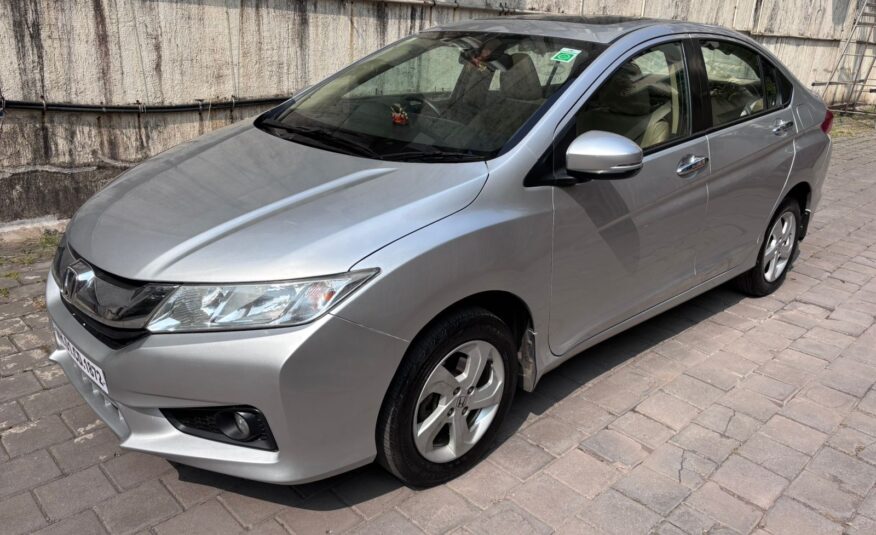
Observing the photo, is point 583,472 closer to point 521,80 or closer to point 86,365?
point 521,80

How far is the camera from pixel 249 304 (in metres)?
2.29

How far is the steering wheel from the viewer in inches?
130

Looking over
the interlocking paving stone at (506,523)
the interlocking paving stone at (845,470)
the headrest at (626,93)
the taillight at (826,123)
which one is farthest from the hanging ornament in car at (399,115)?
A: the taillight at (826,123)

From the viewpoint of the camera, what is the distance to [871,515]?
2.82 meters

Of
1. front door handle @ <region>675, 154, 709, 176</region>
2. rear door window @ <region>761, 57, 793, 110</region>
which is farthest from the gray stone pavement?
rear door window @ <region>761, 57, 793, 110</region>

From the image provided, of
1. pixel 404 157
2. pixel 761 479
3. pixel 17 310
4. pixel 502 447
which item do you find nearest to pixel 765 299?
pixel 761 479

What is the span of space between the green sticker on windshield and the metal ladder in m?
12.6

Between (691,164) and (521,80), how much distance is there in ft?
3.31

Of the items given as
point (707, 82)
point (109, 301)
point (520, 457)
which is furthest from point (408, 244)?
point (707, 82)

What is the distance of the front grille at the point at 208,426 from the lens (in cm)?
236

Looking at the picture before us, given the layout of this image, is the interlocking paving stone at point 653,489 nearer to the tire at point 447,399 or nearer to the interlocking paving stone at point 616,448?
the interlocking paving stone at point 616,448

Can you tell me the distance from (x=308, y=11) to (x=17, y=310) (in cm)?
324

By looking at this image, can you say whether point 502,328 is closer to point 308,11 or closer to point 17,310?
point 17,310

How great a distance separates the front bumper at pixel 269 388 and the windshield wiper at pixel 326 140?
0.95 metres
